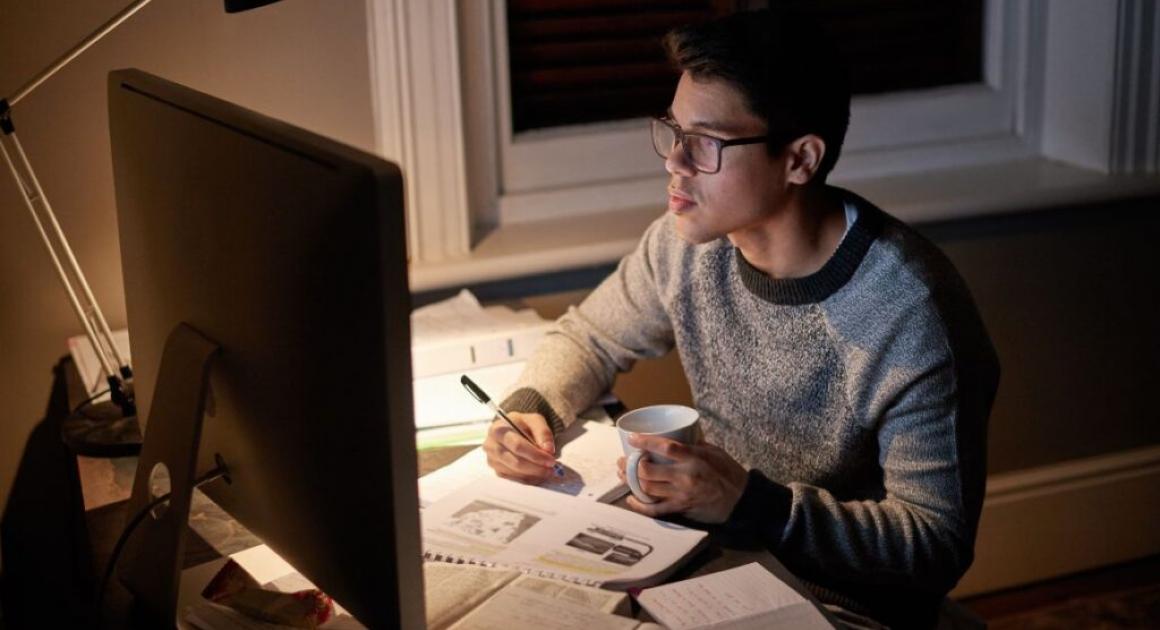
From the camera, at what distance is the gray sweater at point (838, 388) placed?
1441 millimetres

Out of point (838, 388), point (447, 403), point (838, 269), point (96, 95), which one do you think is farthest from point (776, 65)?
point (96, 95)

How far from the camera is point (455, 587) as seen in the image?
1.29 m

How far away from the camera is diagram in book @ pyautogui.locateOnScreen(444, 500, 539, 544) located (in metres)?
1.38

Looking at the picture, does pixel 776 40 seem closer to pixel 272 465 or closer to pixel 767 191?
pixel 767 191

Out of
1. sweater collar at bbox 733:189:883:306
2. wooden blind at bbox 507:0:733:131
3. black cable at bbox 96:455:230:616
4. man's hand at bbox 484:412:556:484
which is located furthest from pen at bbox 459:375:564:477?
wooden blind at bbox 507:0:733:131

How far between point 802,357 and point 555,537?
41cm

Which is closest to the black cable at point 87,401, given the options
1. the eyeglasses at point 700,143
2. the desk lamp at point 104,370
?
the desk lamp at point 104,370

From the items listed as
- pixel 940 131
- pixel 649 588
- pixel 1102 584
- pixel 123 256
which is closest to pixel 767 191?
pixel 649 588

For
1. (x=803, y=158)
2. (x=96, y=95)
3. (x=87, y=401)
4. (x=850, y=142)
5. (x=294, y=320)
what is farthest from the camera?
(x=850, y=142)

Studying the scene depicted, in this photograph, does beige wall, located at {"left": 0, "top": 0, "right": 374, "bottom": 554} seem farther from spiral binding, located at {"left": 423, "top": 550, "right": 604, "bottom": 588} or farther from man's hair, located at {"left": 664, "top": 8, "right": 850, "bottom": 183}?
spiral binding, located at {"left": 423, "top": 550, "right": 604, "bottom": 588}

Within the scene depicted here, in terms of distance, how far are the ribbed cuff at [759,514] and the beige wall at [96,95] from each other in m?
0.98

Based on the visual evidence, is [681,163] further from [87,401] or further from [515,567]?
[87,401]

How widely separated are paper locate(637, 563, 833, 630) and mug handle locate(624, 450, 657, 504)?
135 millimetres

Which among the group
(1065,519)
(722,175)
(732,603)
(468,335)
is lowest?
(1065,519)
